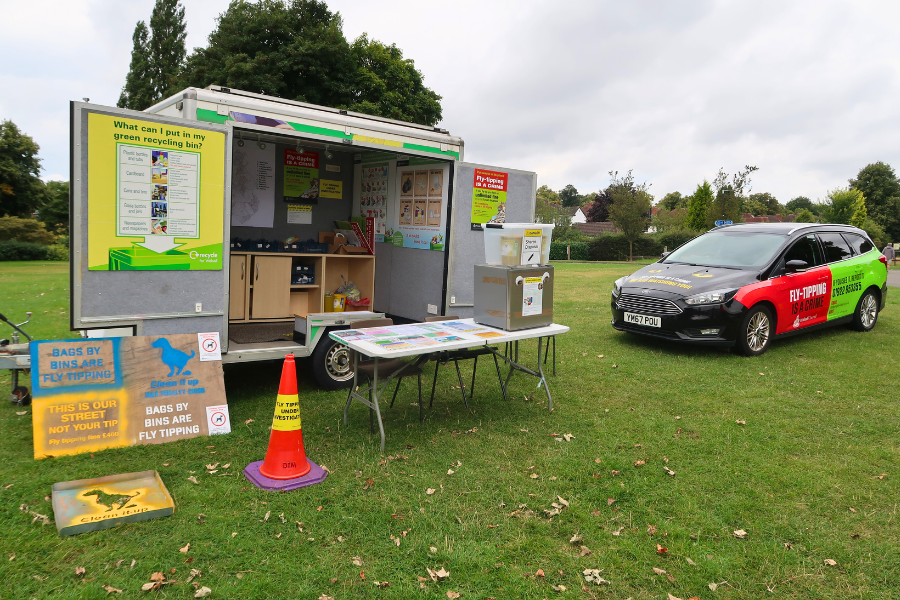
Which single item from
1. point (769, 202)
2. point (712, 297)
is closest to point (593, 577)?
point (712, 297)

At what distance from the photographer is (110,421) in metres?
4.34

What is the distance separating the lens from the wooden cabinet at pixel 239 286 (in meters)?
6.68

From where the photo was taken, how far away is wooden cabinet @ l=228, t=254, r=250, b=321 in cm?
668

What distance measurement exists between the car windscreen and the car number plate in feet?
4.34

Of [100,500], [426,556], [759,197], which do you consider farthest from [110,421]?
[759,197]

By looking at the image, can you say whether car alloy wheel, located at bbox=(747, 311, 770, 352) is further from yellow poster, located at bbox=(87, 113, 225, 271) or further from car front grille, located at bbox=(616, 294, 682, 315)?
yellow poster, located at bbox=(87, 113, 225, 271)

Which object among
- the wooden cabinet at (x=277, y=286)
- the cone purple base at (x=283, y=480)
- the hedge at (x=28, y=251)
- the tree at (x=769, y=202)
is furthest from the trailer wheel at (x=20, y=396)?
the tree at (x=769, y=202)

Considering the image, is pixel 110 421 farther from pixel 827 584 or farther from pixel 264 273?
pixel 827 584

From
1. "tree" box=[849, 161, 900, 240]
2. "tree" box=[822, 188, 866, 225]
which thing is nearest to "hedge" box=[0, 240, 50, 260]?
"tree" box=[822, 188, 866, 225]

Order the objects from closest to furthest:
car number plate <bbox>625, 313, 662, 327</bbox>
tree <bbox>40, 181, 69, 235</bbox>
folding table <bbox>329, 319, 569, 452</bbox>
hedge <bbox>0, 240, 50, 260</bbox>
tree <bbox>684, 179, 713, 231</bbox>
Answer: folding table <bbox>329, 319, 569, 452</bbox>
car number plate <bbox>625, 313, 662, 327</bbox>
hedge <bbox>0, 240, 50, 260</bbox>
tree <bbox>40, 181, 69, 235</bbox>
tree <bbox>684, 179, 713, 231</bbox>

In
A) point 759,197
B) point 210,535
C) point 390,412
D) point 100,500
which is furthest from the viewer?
point 759,197

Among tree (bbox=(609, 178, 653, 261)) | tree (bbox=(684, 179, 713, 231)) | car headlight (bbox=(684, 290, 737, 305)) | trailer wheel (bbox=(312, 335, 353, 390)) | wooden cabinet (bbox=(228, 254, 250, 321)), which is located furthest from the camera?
tree (bbox=(684, 179, 713, 231))

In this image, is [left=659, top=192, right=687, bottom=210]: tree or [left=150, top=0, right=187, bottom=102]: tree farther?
[left=659, top=192, right=687, bottom=210]: tree

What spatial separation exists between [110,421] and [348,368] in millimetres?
2281
